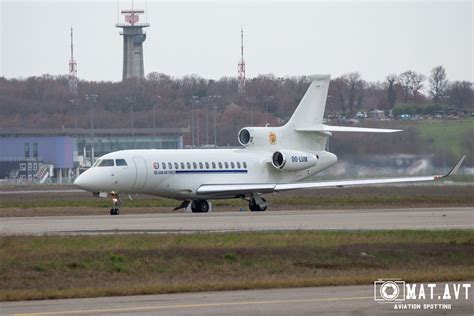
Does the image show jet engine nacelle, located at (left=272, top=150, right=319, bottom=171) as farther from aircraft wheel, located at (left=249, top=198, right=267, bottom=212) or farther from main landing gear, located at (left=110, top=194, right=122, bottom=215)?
main landing gear, located at (left=110, top=194, right=122, bottom=215)

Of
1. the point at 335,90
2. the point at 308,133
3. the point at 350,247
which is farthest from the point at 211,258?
the point at 335,90

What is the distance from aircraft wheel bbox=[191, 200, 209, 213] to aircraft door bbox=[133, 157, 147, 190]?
2.58 meters

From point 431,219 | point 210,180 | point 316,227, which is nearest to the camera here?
point 316,227

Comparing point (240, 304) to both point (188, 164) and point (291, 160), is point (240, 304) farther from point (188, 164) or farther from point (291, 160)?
point (291, 160)

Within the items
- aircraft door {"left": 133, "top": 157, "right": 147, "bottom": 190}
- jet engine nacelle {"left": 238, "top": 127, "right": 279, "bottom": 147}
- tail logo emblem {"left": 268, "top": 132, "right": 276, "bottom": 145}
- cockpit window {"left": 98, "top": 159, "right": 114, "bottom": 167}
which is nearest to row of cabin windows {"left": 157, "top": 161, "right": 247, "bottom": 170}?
aircraft door {"left": 133, "top": 157, "right": 147, "bottom": 190}

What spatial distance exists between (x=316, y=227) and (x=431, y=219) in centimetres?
493

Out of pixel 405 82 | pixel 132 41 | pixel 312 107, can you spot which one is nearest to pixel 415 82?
pixel 405 82

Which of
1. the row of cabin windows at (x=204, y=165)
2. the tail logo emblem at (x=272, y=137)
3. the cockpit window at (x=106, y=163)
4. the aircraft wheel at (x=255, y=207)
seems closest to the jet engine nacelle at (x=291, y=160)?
the tail logo emblem at (x=272, y=137)

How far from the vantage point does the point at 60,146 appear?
87.2 meters

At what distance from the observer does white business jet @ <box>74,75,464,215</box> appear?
42.3 m

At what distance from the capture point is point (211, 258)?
22.7m

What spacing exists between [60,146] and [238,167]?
43.7m

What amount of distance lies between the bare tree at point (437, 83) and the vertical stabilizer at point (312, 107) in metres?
30.2

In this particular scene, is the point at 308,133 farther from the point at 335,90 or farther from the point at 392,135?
the point at 335,90
